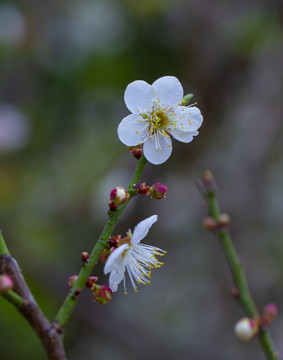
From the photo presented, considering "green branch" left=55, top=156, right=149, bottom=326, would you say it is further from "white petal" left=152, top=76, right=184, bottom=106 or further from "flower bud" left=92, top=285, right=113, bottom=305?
"white petal" left=152, top=76, right=184, bottom=106

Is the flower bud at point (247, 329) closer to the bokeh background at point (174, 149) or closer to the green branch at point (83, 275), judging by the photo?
the green branch at point (83, 275)

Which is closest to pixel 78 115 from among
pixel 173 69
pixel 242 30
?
pixel 173 69

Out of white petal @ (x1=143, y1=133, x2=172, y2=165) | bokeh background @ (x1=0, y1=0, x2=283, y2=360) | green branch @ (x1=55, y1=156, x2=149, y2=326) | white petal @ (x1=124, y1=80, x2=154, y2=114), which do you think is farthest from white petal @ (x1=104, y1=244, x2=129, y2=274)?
bokeh background @ (x1=0, y1=0, x2=283, y2=360)

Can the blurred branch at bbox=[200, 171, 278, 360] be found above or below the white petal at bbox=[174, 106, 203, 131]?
below

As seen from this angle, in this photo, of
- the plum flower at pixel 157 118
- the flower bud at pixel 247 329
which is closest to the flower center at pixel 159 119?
the plum flower at pixel 157 118

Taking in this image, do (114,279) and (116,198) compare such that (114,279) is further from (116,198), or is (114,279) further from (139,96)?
(139,96)

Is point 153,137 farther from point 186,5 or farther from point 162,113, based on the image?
point 186,5
